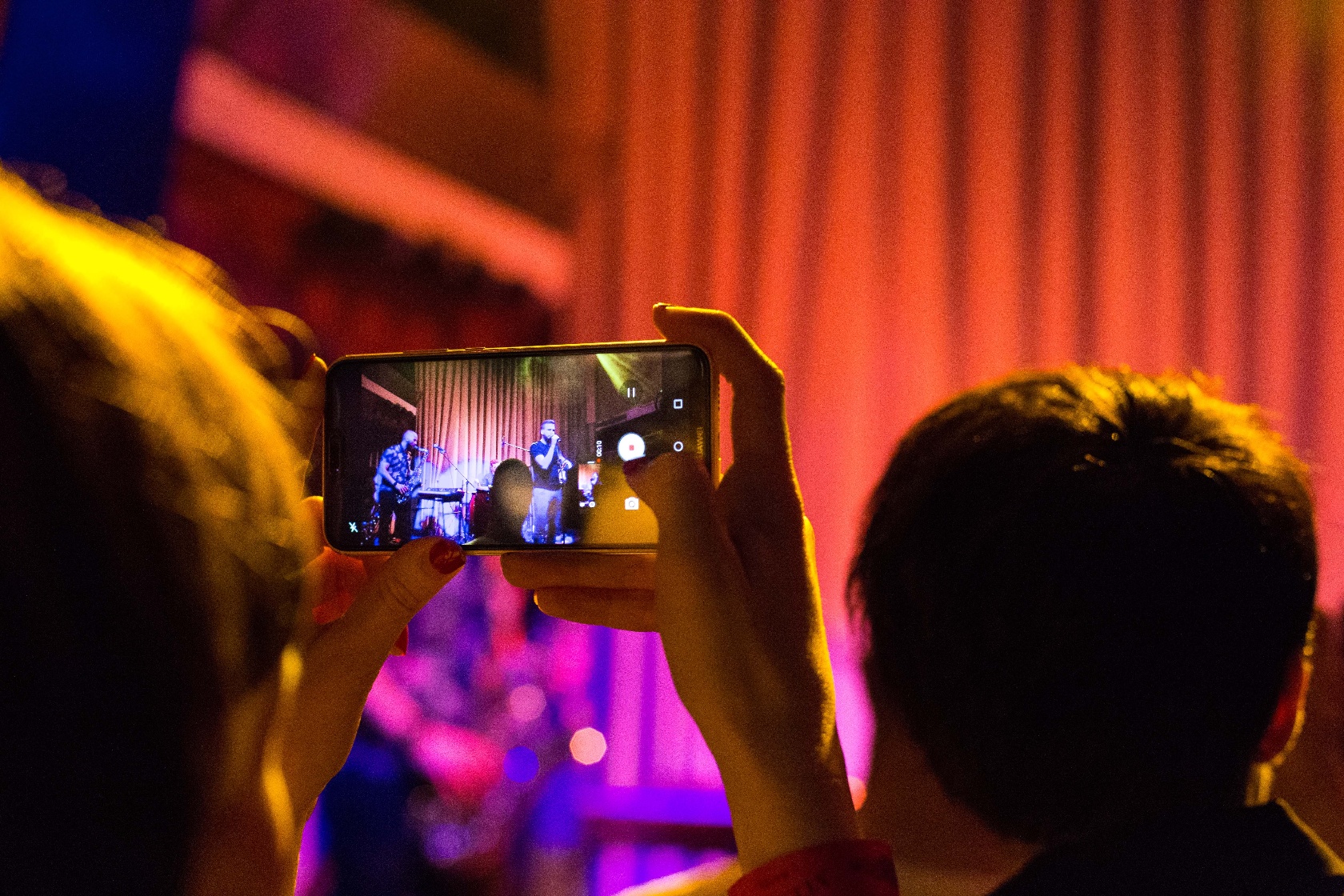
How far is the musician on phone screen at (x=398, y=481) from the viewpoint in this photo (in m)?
0.78

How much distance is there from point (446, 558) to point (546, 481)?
108mm

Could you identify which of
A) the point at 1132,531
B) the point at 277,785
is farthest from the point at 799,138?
the point at 277,785

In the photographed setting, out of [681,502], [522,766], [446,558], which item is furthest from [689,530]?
[522,766]

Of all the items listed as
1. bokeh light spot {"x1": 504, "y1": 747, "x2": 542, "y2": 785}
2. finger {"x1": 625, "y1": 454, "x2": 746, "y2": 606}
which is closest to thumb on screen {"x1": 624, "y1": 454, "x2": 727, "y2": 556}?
finger {"x1": 625, "y1": 454, "x2": 746, "y2": 606}

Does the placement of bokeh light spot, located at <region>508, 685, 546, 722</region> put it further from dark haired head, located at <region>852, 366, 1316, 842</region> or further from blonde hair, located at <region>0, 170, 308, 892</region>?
blonde hair, located at <region>0, 170, 308, 892</region>

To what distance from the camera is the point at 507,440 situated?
775 millimetres

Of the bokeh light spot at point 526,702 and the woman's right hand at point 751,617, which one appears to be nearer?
Result: the woman's right hand at point 751,617

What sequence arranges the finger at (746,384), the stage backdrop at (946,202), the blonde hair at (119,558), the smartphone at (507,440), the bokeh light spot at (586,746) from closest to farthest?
the blonde hair at (119,558), the finger at (746,384), the smartphone at (507,440), the stage backdrop at (946,202), the bokeh light spot at (586,746)

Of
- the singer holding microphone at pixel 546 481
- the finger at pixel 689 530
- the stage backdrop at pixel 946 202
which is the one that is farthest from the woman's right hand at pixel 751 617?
the stage backdrop at pixel 946 202

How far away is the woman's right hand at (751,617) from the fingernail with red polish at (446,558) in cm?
17

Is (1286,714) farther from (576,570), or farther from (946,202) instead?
(946,202)

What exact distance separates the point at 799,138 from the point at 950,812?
4.39 feet

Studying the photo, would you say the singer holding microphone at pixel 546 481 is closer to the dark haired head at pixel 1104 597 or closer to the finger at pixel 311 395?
the finger at pixel 311 395

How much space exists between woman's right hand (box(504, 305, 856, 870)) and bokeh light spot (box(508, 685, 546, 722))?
1.79 metres
